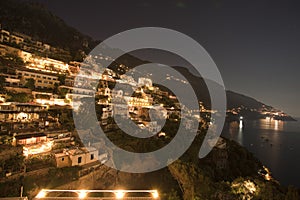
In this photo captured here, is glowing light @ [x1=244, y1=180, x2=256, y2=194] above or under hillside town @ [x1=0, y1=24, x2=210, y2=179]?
under

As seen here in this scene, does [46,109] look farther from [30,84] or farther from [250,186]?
[250,186]

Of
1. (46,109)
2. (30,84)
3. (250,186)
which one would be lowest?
(250,186)

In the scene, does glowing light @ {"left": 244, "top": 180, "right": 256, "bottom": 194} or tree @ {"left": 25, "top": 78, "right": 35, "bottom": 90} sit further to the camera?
tree @ {"left": 25, "top": 78, "right": 35, "bottom": 90}

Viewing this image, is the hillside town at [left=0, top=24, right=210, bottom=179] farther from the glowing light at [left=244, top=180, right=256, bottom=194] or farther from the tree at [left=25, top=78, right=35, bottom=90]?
the glowing light at [left=244, top=180, right=256, bottom=194]

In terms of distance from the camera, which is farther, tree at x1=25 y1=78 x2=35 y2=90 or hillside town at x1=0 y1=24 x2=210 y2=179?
tree at x1=25 y1=78 x2=35 y2=90

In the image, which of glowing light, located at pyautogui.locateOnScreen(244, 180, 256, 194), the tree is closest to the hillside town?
the tree

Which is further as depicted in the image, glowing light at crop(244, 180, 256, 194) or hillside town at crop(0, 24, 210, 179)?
hillside town at crop(0, 24, 210, 179)

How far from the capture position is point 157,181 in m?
9.98

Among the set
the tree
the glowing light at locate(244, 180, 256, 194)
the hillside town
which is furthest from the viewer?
the tree

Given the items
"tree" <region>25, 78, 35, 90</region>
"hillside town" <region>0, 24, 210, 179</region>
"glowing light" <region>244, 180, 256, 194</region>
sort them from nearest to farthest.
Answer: "glowing light" <region>244, 180, 256, 194</region> → "hillside town" <region>0, 24, 210, 179</region> → "tree" <region>25, 78, 35, 90</region>

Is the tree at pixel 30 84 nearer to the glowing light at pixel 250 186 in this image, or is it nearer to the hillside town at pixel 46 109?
the hillside town at pixel 46 109

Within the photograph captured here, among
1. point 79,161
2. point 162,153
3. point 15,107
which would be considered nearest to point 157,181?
point 162,153

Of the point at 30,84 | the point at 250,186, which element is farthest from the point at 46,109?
the point at 250,186

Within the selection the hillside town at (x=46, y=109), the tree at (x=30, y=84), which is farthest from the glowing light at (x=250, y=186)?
the tree at (x=30, y=84)
